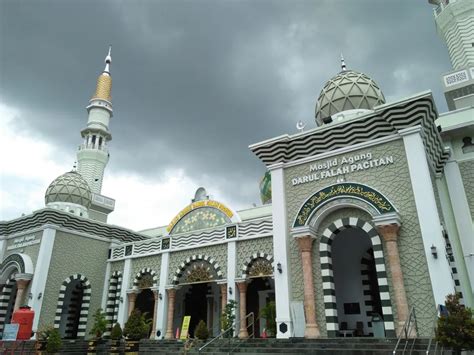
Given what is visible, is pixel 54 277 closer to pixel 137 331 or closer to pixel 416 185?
pixel 137 331

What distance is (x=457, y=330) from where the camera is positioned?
746cm

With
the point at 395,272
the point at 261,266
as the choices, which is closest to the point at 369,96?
the point at 395,272

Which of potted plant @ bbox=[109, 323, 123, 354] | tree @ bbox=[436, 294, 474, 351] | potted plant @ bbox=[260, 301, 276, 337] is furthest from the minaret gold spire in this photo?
tree @ bbox=[436, 294, 474, 351]

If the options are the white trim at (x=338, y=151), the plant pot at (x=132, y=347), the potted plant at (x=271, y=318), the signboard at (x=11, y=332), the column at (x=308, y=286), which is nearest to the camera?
the column at (x=308, y=286)

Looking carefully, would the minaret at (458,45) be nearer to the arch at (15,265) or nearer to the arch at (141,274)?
the arch at (141,274)

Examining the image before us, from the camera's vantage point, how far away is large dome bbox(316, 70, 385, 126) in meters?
14.2

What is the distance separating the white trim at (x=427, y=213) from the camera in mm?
9398

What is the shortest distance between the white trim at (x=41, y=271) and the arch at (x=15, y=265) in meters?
0.49

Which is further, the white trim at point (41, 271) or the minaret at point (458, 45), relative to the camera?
the white trim at point (41, 271)

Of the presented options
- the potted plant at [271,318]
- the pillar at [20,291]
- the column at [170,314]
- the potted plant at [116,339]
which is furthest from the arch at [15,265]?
the potted plant at [271,318]

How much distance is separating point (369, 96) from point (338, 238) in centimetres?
569

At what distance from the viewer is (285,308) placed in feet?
37.7

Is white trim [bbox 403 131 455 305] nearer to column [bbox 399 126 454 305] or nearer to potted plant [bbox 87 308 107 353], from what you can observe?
column [bbox 399 126 454 305]

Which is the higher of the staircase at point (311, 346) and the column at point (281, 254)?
the column at point (281, 254)
